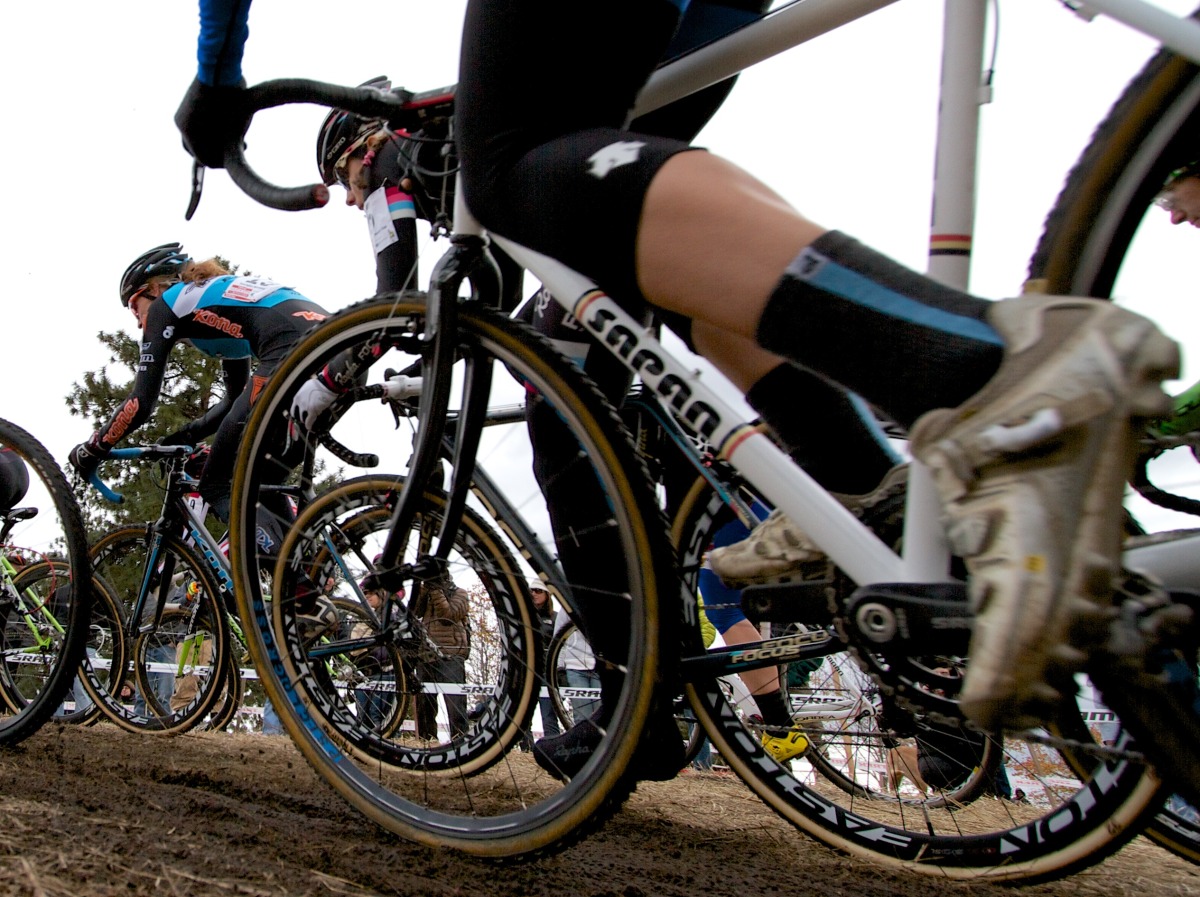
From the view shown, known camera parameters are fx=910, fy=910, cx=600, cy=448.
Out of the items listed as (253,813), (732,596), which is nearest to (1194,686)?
(732,596)

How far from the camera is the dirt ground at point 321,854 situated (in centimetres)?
137

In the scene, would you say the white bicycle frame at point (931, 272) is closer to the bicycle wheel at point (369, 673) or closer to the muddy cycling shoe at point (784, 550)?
the muddy cycling shoe at point (784, 550)

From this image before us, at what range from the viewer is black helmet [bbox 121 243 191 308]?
Result: 5473 mm

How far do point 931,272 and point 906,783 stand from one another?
4.49 ft

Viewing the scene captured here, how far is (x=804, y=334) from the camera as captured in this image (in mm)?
1038

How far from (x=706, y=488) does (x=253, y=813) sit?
47.4 inches

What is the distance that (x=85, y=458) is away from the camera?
459 centimetres

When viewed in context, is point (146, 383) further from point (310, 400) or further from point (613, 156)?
point (613, 156)

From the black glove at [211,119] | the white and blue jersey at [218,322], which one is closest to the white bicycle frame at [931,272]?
the black glove at [211,119]

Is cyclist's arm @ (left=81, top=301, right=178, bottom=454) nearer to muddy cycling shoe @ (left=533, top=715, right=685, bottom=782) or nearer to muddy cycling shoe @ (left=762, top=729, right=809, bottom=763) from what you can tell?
muddy cycling shoe @ (left=533, top=715, right=685, bottom=782)

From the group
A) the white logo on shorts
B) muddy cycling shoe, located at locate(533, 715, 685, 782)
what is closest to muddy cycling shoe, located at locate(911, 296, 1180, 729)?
the white logo on shorts

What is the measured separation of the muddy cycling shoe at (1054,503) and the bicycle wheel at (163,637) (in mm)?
4620

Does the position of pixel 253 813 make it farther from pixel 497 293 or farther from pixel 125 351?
pixel 125 351

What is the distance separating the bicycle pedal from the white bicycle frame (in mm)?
120
